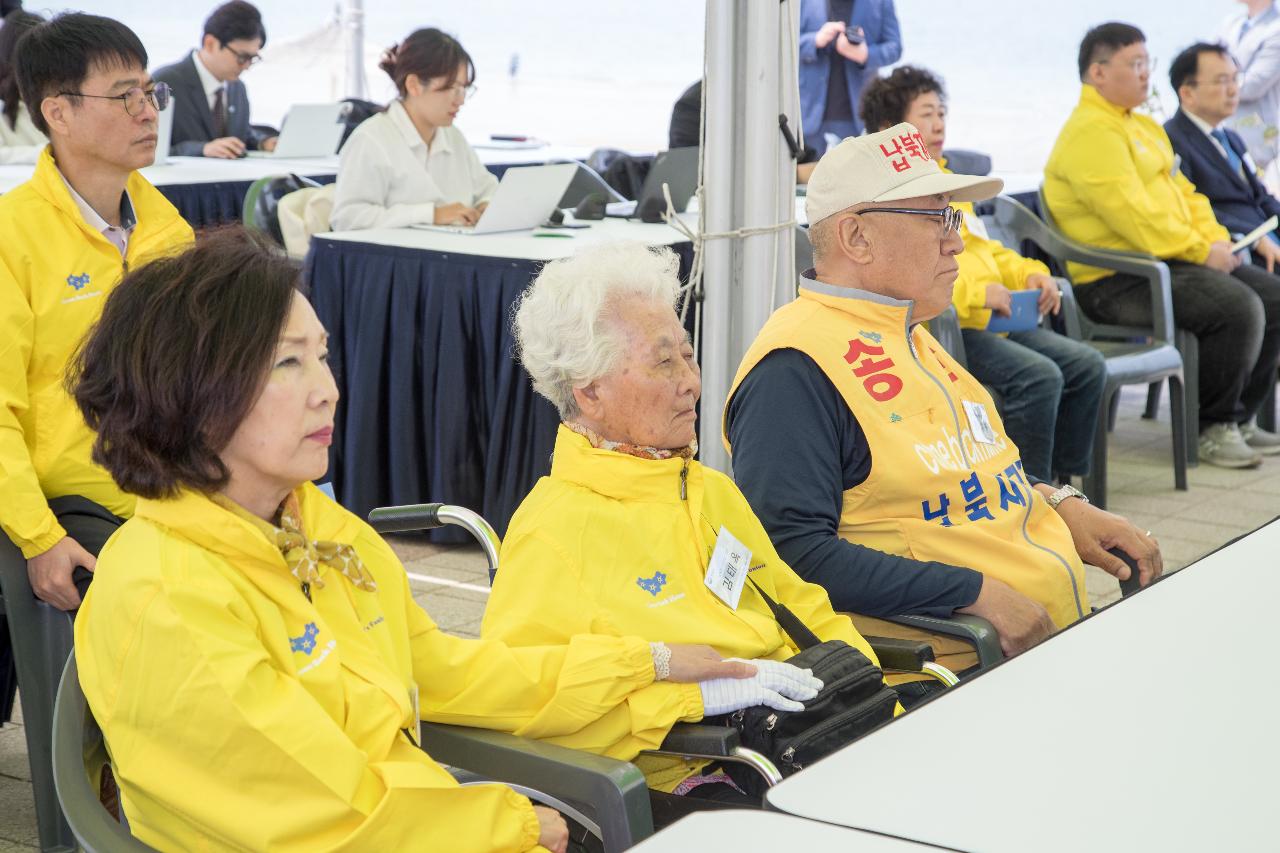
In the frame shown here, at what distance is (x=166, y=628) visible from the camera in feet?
4.17

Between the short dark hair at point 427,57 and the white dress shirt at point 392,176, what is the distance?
116 millimetres

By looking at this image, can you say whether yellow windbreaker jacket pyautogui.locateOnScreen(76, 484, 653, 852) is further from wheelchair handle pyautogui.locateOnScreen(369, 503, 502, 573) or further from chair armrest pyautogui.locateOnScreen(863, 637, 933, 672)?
chair armrest pyautogui.locateOnScreen(863, 637, 933, 672)

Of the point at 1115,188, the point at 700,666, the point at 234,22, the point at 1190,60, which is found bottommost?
the point at 700,666

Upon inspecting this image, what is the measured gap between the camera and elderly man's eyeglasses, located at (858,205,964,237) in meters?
2.31

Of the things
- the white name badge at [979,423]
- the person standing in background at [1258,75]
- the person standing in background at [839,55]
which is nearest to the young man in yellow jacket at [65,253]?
the white name badge at [979,423]

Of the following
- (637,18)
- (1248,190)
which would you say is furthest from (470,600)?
(637,18)

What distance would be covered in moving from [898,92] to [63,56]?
256cm

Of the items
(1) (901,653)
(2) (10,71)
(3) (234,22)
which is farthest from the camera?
(3) (234,22)

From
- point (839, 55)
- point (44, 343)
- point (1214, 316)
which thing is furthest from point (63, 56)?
point (839, 55)

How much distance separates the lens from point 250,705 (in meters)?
1.27

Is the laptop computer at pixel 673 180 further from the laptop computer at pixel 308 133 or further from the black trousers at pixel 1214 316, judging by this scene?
the laptop computer at pixel 308 133

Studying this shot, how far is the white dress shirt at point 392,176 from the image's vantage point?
177 inches

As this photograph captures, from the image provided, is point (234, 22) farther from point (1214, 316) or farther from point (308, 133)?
point (1214, 316)

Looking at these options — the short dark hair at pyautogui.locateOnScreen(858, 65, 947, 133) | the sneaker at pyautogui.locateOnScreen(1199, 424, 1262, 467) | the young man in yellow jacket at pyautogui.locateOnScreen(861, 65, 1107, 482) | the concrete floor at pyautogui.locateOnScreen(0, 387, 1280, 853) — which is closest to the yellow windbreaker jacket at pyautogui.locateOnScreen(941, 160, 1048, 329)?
the young man in yellow jacket at pyautogui.locateOnScreen(861, 65, 1107, 482)
